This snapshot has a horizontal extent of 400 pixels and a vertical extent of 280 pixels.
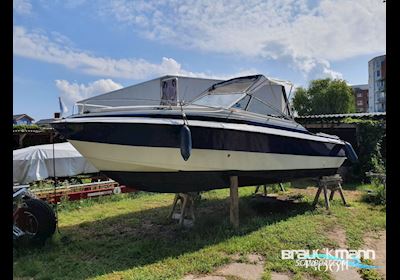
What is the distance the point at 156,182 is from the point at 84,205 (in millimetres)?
2978

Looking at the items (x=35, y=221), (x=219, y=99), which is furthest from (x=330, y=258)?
(x=35, y=221)

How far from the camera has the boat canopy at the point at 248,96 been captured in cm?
556

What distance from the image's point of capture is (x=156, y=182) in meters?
4.60

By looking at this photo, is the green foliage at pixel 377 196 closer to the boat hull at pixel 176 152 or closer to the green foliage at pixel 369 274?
the boat hull at pixel 176 152

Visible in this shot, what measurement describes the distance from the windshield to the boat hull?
79cm

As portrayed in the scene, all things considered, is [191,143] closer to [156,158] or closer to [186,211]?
[156,158]

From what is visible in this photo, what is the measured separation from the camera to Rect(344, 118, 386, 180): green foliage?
9125mm

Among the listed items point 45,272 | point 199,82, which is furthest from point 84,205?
point 199,82

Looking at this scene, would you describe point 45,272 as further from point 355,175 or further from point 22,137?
point 22,137

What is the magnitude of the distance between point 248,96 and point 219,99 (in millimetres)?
517

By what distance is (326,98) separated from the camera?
2916cm

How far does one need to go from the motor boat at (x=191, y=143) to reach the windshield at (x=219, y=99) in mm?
18

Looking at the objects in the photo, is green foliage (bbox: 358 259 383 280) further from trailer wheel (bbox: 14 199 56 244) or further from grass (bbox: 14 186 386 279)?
trailer wheel (bbox: 14 199 56 244)

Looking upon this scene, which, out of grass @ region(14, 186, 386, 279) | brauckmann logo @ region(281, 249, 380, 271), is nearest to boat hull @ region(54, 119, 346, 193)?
grass @ region(14, 186, 386, 279)
